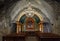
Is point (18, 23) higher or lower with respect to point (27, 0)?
lower

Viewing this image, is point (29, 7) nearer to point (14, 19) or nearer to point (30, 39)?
point (14, 19)

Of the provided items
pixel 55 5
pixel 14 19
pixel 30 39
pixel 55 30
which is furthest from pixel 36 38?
pixel 14 19

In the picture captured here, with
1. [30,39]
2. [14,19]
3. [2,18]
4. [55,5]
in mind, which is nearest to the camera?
[30,39]

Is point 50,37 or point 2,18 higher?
point 2,18

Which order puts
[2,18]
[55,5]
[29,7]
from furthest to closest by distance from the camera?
[29,7]
[2,18]
[55,5]

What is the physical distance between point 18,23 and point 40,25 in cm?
248

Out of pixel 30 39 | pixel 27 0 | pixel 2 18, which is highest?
pixel 27 0

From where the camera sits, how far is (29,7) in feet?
86.0

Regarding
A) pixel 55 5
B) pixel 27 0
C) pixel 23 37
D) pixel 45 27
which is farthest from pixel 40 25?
pixel 23 37

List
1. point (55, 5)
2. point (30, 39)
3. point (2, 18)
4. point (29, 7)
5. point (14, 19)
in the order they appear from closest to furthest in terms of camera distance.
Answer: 1. point (30, 39)
2. point (55, 5)
3. point (2, 18)
4. point (29, 7)
5. point (14, 19)

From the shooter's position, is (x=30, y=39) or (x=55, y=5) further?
(x=55, y=5)

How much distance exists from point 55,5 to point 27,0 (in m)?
3.48

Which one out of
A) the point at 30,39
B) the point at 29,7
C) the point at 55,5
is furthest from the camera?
the point at 29,7

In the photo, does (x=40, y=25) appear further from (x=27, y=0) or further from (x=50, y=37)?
(x=50, y=37)
